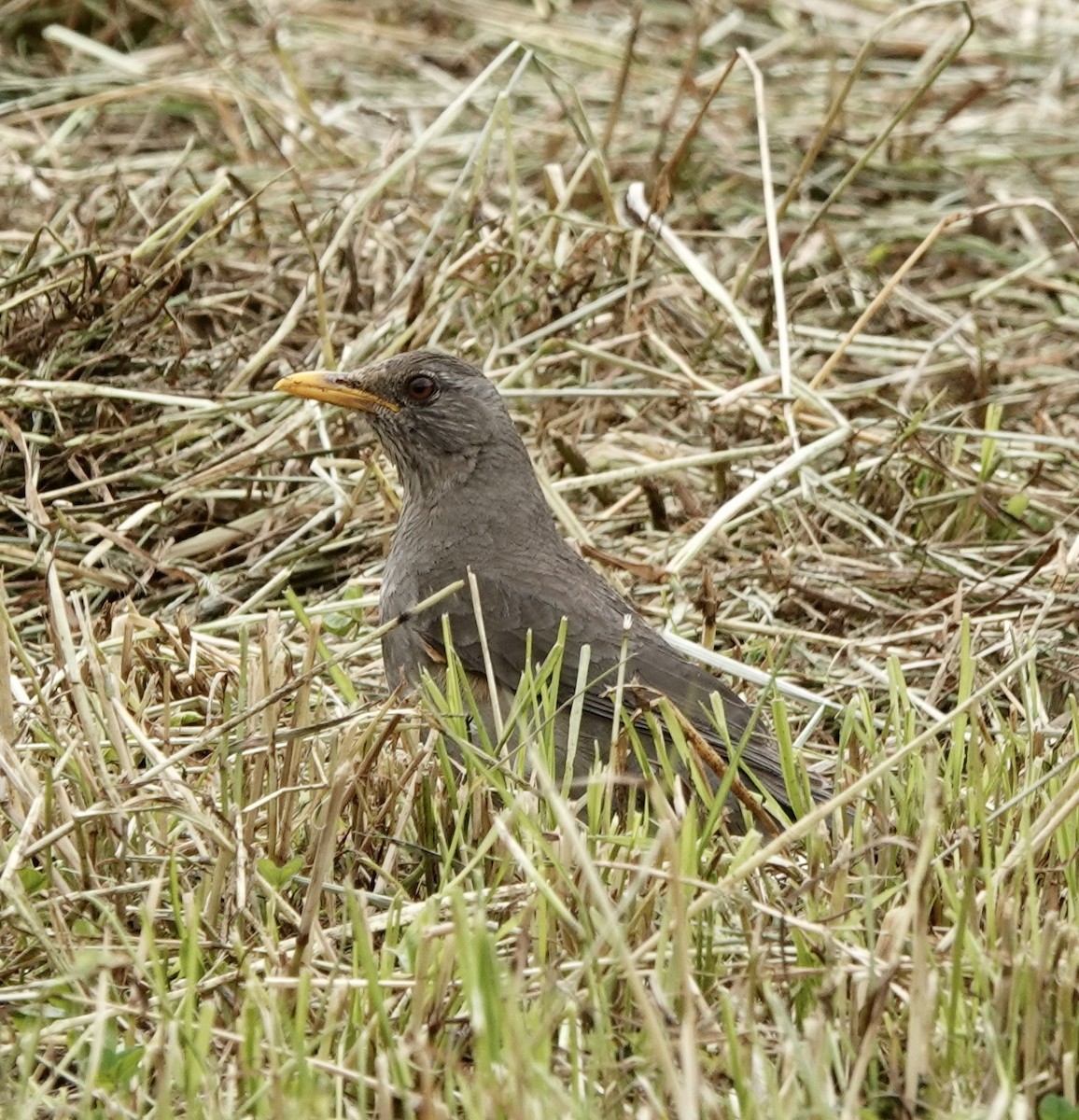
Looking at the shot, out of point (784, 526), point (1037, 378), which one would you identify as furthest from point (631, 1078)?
point (1037, 378)

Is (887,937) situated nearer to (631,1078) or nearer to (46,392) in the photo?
(631,1078)

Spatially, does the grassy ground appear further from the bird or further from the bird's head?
the bird's head

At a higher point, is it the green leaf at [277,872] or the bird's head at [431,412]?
the bird's head at [431,412]

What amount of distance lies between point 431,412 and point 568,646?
0.79m

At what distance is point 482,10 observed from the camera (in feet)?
27.7

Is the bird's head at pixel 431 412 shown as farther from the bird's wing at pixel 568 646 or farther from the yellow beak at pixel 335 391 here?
the bird's wing at pixel 568 646

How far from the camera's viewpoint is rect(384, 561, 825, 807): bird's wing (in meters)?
3.81

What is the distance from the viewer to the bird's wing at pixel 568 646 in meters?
3.81

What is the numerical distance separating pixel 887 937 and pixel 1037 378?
3.56 meters

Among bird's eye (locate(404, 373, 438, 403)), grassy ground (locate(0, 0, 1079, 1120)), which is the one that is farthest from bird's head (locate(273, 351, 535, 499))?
grassy ground (locate(0, 0, 1079, 1120))

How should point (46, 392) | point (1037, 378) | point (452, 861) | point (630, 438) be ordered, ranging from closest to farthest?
point (452, 861), point (46, 392), point (630, 438), point (1037, 378)

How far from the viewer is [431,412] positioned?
4508 millimetres

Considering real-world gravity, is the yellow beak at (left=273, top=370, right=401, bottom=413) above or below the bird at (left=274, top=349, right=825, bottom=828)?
above

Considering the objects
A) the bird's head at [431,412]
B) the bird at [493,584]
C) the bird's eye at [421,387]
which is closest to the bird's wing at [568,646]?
the bird at [493,584]
